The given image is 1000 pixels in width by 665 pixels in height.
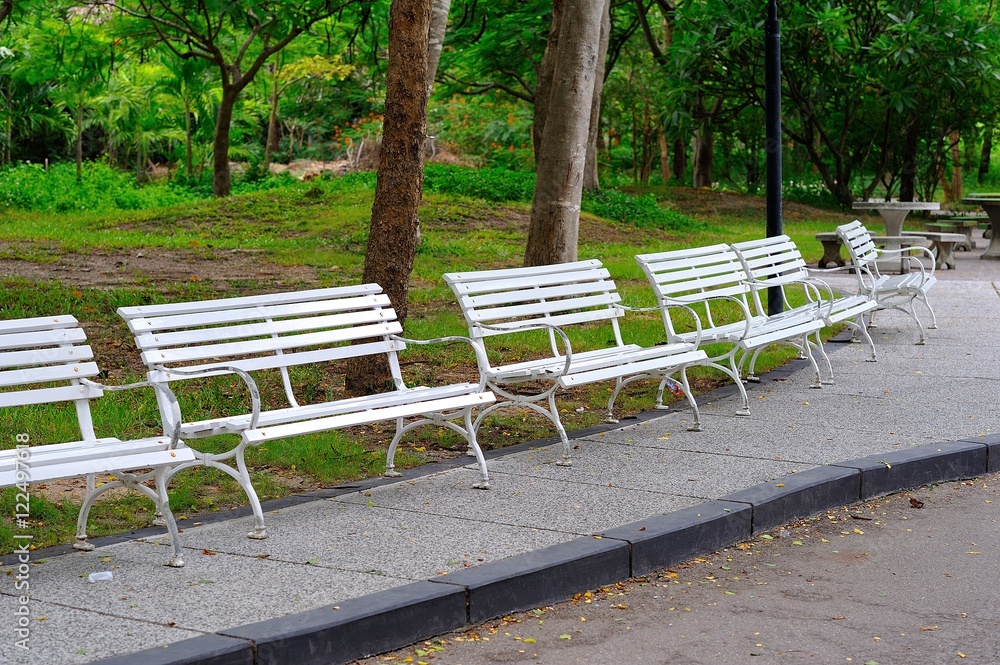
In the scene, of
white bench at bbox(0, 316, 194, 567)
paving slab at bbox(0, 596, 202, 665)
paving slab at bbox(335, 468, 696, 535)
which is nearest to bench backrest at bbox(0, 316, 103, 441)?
white bench at bbox(0, 316, 194, 567)

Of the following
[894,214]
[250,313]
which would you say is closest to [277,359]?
[250,313]

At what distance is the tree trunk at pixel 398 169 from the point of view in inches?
324

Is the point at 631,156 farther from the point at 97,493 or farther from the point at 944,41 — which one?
the point at 97,493

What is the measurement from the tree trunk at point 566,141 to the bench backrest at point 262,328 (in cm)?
424

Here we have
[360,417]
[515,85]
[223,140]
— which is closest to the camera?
[360,417]

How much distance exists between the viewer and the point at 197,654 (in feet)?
12.7

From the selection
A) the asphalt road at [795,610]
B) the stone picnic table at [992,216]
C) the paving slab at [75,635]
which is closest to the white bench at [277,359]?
the paving slab at [75,635]

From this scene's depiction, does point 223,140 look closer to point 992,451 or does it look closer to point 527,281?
point 527,281

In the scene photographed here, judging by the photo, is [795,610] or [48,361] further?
[48,361]

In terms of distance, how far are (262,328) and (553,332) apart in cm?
234

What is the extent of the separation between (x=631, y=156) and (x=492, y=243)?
2929 cm

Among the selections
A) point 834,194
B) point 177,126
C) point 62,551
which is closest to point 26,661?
point 62,551

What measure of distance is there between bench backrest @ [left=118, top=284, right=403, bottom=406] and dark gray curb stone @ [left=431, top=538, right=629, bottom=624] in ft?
5.68

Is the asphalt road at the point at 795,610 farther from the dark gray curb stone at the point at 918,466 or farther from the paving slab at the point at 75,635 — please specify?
the paving slab at the point at 75,635
